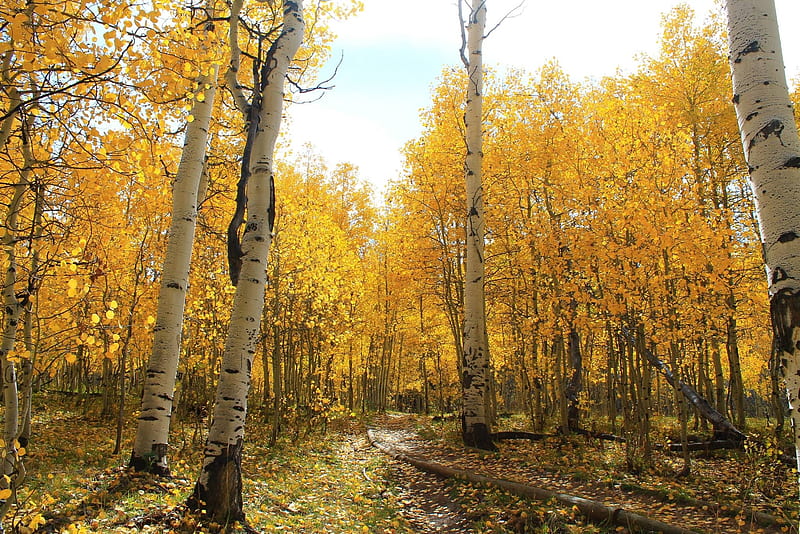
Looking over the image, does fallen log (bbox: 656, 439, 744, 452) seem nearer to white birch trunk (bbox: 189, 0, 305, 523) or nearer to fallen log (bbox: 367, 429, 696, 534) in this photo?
fallen log (bbox: 367, 429, 696, 534)

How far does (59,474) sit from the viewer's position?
561cm

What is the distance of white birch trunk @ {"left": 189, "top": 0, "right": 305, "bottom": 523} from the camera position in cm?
375

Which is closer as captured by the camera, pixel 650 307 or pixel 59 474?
pixel 59 474

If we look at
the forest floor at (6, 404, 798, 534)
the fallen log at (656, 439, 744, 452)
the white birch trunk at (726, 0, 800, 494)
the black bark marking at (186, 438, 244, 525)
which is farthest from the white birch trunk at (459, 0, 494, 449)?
the white birch trunk at (726, 0, 800, 494)

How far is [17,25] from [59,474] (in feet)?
18.4

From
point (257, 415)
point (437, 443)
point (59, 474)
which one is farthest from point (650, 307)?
point (257, 415)

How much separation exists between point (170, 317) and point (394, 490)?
405 cm

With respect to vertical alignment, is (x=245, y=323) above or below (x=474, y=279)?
below

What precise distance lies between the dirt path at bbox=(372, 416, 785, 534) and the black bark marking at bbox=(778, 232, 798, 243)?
10.5 ft

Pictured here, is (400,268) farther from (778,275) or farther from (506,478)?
(778,275)

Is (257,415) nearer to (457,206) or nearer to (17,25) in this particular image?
(457,206)

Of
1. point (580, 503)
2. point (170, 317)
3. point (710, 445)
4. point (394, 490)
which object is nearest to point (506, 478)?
point (580, 503)

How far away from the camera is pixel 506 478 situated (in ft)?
20.6

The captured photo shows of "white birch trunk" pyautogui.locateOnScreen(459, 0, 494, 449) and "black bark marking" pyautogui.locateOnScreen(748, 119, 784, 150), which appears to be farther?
"white birch trunk" pyautogui.locateOnScreen(459, 0, 494, 449)
